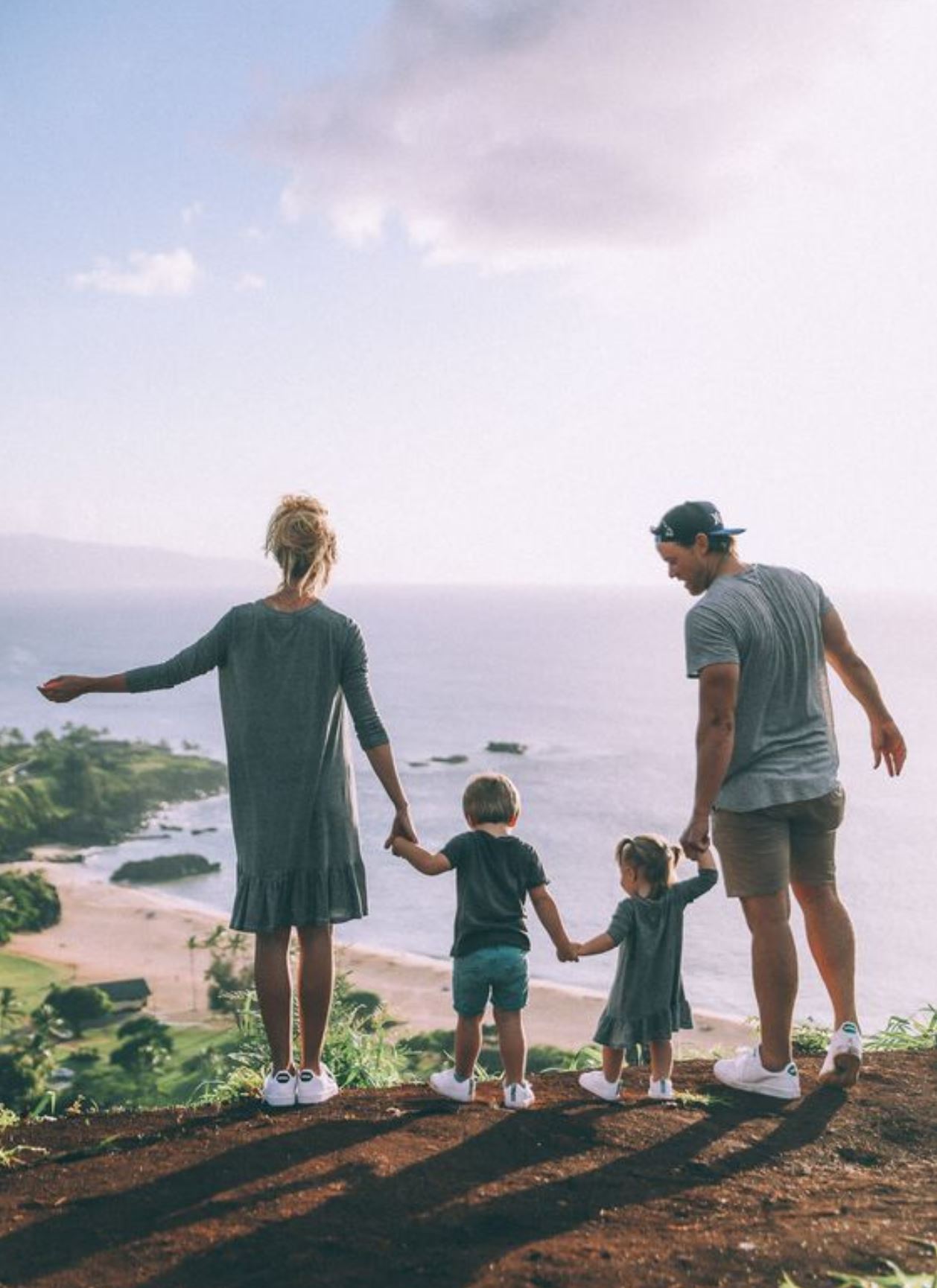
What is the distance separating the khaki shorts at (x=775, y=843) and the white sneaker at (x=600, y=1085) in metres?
0.83

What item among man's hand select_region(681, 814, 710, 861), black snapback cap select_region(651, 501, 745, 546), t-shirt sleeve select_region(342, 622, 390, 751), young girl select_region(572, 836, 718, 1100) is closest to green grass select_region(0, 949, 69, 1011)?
young girl select_region(572, 836, 718, 1100)

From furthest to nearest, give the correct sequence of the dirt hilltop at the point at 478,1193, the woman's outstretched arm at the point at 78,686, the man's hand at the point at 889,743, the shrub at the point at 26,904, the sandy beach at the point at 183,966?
1. the shrub at the point at 26,904
2. the sandy beach at the point at 183,966
3. the man's hand at the point at 889,743
4. the woman's outstretched arm at the point at 78,686
5. the dirt hilltop at the point at 478,1193

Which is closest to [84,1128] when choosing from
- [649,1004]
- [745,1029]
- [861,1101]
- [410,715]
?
[649,1004]

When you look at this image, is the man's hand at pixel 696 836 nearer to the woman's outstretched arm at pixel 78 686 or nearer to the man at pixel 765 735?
the man at pixel 765 735

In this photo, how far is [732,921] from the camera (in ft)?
171

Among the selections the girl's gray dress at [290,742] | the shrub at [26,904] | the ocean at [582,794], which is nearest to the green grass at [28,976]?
the shrub at [26,904]

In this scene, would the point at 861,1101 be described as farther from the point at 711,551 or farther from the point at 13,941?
the point at 13,941

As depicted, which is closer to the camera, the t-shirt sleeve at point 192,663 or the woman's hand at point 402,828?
the t-shirt sleeve at point 192,663

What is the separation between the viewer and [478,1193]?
341 centimetres

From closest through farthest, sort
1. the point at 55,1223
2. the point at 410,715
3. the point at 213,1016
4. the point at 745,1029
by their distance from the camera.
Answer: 1. the point at 55,1223
2. the point at 745,1029
3. the point at 213,1016
4. the point at 410,715

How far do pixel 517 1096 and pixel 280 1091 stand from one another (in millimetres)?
848

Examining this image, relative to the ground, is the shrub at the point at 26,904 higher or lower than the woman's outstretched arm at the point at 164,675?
lower

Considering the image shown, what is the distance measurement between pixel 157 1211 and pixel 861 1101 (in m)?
2.61

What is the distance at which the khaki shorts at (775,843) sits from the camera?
14.3 feet
